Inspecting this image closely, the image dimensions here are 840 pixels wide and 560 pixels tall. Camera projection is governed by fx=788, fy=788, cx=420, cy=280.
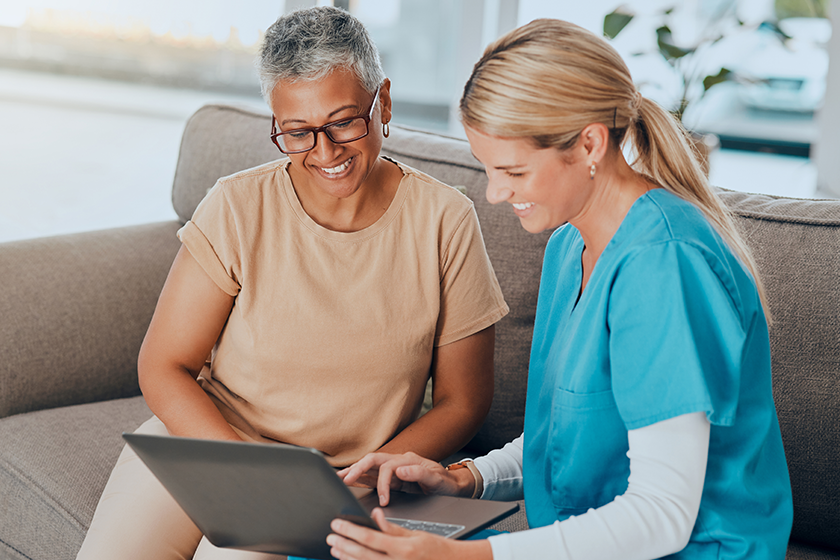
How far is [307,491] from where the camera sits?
2.63ft

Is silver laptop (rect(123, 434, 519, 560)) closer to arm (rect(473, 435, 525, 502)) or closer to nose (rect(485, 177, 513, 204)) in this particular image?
arm (rect(473, 435, 525, 502))

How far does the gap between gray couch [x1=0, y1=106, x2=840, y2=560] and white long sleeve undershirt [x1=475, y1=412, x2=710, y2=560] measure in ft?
1.65

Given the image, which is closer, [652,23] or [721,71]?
[721,71]

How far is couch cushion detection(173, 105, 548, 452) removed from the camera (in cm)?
152

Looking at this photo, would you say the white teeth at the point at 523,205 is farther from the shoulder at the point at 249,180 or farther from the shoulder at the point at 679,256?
the shoulder at the point at 249,180

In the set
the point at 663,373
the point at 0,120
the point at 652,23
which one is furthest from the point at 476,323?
the point at 0,120

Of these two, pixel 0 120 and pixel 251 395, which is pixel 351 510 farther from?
pixel 0 120

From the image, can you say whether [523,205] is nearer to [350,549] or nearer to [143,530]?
[350,549]

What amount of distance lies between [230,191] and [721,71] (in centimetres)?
196

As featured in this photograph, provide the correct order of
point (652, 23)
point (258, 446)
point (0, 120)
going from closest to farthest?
point (258, 446) → point (652, 23) → point (0, 120)

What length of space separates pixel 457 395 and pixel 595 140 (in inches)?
22.3

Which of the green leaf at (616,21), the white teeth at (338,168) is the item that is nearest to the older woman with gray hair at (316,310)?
the white teeth at (338,168)

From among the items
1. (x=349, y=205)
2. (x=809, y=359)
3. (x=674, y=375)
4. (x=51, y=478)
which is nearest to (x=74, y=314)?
(x=51, y=478)

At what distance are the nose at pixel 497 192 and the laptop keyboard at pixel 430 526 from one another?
0.38 metres
